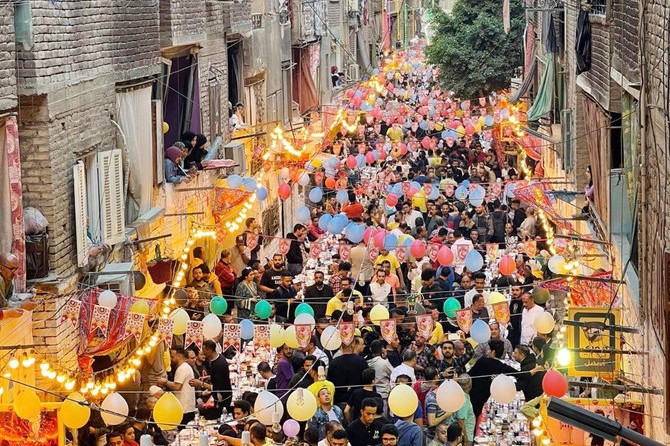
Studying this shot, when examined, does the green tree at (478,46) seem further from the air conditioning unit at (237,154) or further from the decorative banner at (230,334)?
the decorative banner at (230,334)

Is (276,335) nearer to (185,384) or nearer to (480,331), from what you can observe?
(185,384)

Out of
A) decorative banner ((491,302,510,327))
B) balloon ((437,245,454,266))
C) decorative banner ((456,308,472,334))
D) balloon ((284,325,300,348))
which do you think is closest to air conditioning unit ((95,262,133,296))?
balloon ((284,325,300,348))

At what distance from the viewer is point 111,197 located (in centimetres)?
1706

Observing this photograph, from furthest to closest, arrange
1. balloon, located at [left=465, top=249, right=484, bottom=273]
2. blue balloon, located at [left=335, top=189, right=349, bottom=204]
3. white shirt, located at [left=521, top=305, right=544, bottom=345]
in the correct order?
blue balloon, located at [left=335, top=189, right=349, bottom=204], balloon, located at [left=465, top=249, right=484, bottom=273], white shirt, located at [left=521, top=305, right=544, bottom=345]

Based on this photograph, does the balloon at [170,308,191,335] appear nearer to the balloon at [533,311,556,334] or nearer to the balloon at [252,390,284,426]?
the balloon at [252,390,284,426]

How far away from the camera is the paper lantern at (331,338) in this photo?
15375 mm

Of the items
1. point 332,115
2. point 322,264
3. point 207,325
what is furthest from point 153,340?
point 332,115

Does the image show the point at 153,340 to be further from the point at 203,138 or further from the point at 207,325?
the point at 203,138

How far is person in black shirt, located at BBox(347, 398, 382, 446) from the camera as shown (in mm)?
13117

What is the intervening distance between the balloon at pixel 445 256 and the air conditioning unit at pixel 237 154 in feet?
22.0

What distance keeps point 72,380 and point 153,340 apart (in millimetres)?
1708

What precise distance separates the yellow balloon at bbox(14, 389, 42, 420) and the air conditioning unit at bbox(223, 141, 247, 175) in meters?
13.8

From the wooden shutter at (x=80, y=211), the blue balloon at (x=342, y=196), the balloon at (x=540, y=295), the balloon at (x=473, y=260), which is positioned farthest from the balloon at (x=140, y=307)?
the blue balloon at (x=342, y=196)

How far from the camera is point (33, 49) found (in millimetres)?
14383
